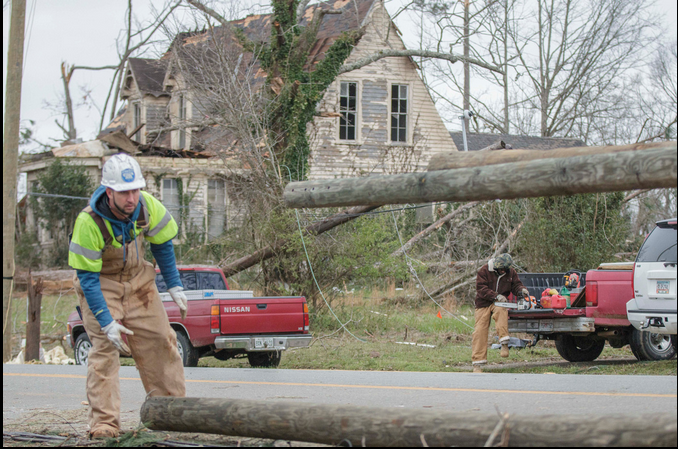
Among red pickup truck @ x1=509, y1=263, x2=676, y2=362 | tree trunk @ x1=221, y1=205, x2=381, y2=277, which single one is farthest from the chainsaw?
tree trunk @ x1=221, y1=205, x2=381, y2=277

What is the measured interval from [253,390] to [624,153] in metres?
6.10

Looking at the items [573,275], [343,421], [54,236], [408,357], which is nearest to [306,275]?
[408,357]

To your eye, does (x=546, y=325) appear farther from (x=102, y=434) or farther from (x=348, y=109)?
(x=348, y=109)

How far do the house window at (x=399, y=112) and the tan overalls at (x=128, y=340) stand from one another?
77.8ft

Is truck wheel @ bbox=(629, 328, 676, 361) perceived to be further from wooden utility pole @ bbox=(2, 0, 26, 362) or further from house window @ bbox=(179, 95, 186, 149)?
house window @ bbox=(179, 95, 186, 149)

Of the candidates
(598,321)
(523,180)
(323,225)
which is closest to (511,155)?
(523,180)

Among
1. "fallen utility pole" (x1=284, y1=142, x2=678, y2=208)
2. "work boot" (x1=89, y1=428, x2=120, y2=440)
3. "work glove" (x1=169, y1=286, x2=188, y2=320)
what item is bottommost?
"work boot" (x1=89, y1=428, x2=120, y2=440)

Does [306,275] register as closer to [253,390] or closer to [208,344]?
[208,344]

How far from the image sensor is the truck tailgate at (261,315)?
38.5ft

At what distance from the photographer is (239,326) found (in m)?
11.8

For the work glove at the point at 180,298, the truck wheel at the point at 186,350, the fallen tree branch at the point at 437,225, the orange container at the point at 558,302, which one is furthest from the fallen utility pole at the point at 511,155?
the fallen tree branch at the point at 437,225

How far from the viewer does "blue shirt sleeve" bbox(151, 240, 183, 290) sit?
19.3ft

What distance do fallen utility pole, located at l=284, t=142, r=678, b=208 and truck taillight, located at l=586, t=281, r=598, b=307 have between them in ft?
25.4

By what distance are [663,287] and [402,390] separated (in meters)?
3.46
